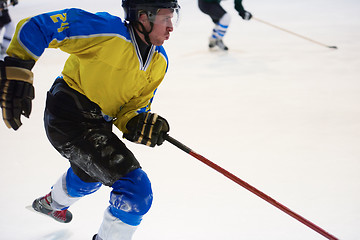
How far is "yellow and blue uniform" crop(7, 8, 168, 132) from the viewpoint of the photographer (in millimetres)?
1504

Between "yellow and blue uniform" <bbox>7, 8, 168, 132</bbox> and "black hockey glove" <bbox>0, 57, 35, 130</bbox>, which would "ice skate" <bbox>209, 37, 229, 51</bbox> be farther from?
"black hockey glove" <bbox>0, 57, 35, 130</bbox>

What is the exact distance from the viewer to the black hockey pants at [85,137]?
64.4 inches

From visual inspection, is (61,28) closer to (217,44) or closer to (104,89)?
(104,89)

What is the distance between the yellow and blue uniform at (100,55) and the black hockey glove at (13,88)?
47 mm

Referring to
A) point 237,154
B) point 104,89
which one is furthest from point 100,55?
point 237,154

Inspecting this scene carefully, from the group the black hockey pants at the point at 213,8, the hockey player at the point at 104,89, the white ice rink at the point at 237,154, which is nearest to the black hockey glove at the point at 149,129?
the hockey player at the point at 104,89

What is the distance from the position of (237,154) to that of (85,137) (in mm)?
1339

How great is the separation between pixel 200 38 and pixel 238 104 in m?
2.98

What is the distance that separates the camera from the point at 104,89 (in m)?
1.73

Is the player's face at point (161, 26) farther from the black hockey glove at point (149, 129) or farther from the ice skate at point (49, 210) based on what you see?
the ice skate at point (49, 210)

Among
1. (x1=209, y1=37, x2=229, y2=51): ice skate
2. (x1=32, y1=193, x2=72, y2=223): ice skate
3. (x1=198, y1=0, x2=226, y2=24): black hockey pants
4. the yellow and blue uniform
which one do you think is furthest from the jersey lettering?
(x1=209, y1=37, x2=229, y2=51): ice skate

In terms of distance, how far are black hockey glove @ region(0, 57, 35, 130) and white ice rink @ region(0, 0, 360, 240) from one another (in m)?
0.86

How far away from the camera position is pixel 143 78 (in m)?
1.73

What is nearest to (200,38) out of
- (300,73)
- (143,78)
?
(300,73)
